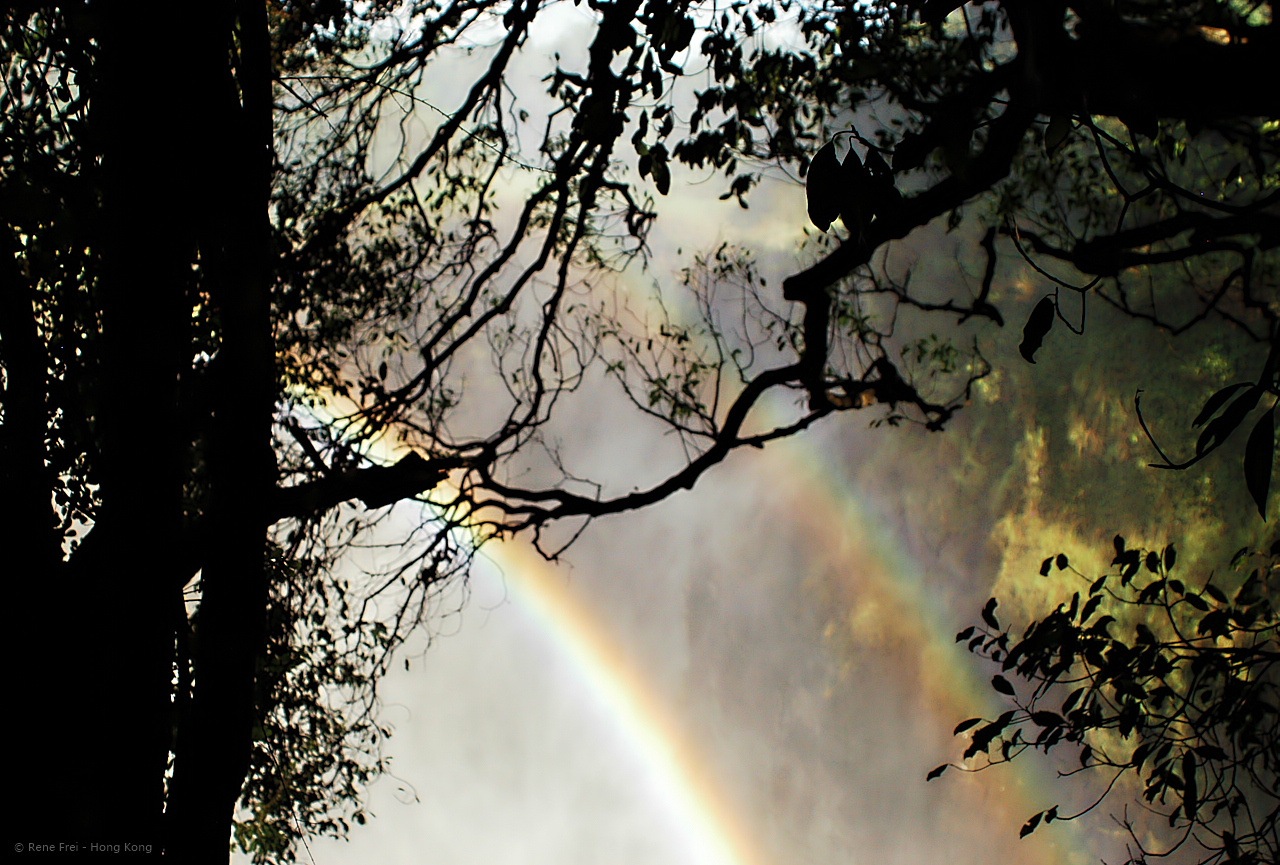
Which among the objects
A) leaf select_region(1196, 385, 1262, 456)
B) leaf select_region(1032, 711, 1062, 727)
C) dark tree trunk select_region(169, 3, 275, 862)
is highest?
dark tree trunk select_region(169, 3, 275, 862)

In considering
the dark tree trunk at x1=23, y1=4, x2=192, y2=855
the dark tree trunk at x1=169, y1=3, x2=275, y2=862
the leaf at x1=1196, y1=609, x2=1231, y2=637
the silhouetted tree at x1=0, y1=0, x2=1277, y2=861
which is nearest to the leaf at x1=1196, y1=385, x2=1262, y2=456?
the silhouetted tree at x1=0, y1=0, x2=1277, y2=861

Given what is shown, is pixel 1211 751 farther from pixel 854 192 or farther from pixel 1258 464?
pixel 854 192

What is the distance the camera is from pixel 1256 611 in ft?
10.0

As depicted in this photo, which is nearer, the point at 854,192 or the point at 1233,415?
the point at 1233,415

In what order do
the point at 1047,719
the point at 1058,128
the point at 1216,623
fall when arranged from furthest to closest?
1. the point at 1216,623
2. the point at 1047,719
3. the point at 1058,128

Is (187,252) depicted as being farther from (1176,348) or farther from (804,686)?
(804,686)

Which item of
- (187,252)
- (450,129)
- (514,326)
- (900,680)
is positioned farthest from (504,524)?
(900,680)

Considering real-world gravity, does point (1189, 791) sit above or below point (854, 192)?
below

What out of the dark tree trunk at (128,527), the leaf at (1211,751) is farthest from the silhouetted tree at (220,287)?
the leaf at (1211,751)

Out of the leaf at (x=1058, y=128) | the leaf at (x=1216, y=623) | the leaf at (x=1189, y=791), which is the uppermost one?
the leaf at (x=1058, y=128)

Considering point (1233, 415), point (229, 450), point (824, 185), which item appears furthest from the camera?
point (229, 450)

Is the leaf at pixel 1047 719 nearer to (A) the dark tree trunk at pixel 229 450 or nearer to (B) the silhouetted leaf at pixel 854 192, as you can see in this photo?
(B) the silhouetted leaf at pixel 854 192

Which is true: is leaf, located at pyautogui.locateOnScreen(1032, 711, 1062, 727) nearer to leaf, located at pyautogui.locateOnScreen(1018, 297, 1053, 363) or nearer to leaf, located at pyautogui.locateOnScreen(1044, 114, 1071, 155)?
leaf, located at pyautogui.locateOnScreen(1018, 297, 1053, 363)

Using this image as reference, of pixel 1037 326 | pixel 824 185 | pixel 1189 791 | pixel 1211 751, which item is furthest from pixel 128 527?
pixel 1211 751
